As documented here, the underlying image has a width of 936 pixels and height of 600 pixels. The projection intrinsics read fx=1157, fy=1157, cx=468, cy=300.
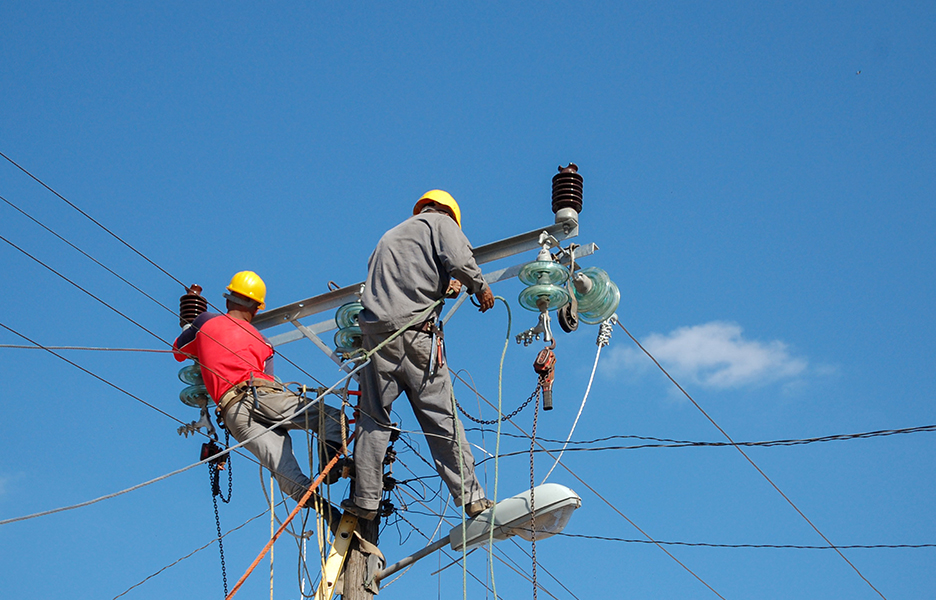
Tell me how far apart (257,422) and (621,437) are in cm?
263

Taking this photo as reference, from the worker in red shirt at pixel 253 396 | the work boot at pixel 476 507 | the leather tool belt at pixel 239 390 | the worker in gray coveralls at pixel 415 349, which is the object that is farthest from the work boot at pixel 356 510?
the leather tool belt at pixel 239 390

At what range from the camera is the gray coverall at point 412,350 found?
288 inches

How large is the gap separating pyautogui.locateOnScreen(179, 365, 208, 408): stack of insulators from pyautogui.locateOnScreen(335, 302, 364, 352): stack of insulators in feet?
3.73

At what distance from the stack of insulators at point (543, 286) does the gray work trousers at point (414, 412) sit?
0.78 metres

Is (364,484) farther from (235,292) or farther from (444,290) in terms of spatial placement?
(235,292)

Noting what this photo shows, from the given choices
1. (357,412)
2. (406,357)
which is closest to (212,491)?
(357,412)

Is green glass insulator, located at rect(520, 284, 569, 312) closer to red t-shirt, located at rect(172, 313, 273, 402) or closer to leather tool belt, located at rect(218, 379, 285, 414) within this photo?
leather tool belt, located at rect(218, 379, 285, 414)

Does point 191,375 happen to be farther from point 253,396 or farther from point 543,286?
point 543,286

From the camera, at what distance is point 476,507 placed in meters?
7.49

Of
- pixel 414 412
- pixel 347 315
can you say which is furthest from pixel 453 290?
pixel 347 315

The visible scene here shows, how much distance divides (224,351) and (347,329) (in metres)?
0.91

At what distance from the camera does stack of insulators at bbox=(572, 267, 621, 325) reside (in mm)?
8117

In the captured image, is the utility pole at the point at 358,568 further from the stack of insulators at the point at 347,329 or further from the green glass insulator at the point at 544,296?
the green glass insulator at the point at 544,296

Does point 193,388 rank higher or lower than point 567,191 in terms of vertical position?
lower
